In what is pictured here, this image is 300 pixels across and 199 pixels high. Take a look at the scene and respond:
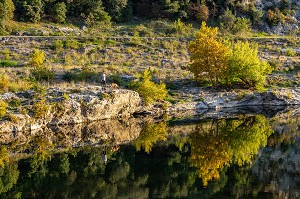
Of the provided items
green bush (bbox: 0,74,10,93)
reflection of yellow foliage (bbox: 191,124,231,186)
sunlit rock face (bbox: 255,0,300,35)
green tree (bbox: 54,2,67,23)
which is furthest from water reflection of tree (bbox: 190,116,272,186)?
sunlit rock face (bbox: 255,0,300,35)

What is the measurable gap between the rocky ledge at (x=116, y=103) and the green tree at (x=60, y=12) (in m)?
31.0

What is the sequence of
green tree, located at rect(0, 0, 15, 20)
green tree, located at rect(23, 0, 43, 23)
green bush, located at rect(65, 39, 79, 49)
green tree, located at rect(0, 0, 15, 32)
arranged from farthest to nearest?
green tree, located at rect(23, 0, 43, 23) < green tree, located at rect(0, 0, 15, 20) < green tree, located at rect(0, 0, 15, 32) < green bush, located at rect(65, 39, 79, 49)

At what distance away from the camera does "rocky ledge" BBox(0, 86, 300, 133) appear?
41047 millimetres

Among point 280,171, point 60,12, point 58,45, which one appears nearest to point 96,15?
point 60,12

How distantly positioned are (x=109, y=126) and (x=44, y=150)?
10054 mm

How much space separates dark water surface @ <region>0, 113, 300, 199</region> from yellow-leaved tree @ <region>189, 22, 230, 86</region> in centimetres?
1547

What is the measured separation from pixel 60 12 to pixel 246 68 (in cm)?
3479


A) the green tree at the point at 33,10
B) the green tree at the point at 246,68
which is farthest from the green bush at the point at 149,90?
the green tree at the point at 33,10

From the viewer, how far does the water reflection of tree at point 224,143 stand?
28141 mm

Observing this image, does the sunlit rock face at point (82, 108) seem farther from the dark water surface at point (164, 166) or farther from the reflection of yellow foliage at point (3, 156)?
the reflection of yellow foliage at point (3, 156)

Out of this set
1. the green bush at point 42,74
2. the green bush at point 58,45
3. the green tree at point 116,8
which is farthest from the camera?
the green tree at point 116,8

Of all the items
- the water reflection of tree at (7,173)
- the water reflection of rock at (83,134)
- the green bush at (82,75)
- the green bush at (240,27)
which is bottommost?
the water reflection of rock at (83,134)

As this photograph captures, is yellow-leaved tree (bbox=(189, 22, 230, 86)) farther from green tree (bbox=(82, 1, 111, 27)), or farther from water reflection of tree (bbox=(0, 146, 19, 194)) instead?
water reflection of tree (bbox=(0, 146, 19, 194))

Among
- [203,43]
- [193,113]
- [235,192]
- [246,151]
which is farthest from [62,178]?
[203,43]
